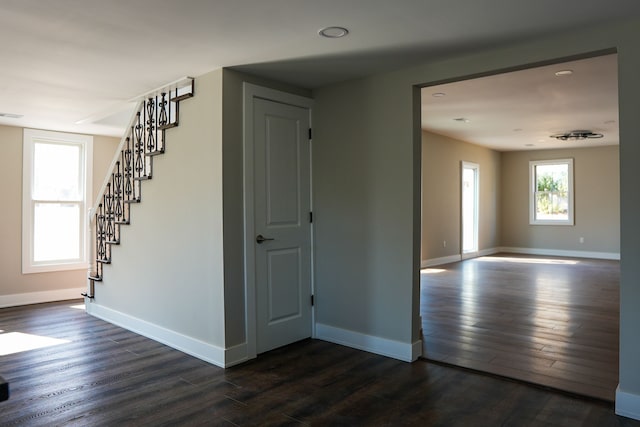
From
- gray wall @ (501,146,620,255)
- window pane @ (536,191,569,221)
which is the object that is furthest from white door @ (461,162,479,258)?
window pane @ (536,191,569,221)

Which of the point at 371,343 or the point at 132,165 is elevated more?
the point at 132,165

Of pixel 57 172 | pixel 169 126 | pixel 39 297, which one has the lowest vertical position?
pixel 39 297

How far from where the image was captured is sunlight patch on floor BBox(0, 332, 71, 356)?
3.94 metres

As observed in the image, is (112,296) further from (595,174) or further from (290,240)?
(595,174)

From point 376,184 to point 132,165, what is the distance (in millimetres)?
2475

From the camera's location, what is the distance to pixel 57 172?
6.22m

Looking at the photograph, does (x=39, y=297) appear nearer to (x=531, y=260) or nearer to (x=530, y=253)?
(x=531, y=260)

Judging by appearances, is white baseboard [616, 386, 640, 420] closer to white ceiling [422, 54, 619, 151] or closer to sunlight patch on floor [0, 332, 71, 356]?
white ceiling [422, 54, 619, 151]

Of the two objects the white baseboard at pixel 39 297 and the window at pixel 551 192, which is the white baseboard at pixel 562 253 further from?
the white baseboard at pixel 39 297

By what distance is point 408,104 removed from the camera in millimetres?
3588

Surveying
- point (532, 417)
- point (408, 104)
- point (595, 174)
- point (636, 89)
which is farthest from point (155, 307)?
point (595, 174)

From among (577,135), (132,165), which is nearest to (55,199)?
(132,165)

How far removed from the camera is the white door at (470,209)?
10.1 m

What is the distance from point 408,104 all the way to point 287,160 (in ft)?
3.68
